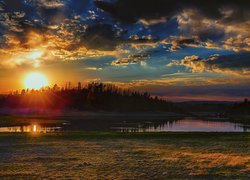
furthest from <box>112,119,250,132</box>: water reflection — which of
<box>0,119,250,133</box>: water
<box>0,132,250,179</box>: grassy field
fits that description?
<box>0,132,250,179</box>: grassy field

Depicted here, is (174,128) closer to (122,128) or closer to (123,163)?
(122,128)

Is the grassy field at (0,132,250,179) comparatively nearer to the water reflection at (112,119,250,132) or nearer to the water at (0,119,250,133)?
the water at (0,119,250,133)

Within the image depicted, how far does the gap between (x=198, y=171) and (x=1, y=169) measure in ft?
32.6

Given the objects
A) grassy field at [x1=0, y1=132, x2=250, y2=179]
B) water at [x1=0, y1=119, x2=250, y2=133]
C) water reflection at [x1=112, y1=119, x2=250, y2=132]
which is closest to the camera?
grassy field at [x1=0, y1=132, x2=250, y2=179]

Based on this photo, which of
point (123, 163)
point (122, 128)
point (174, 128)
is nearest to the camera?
point (123, 163)

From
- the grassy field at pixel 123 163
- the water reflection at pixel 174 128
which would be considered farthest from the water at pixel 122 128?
the grassy field at pixel 123 163

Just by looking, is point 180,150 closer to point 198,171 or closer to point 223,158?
point 223,158

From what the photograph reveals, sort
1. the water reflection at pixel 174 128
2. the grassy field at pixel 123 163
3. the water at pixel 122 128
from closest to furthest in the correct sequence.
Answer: the grassy field at pixel 123 163, the water at pixel 122 128, the water reflection at pixel 174 128

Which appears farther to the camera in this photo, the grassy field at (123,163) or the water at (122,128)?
the water at (122,128)

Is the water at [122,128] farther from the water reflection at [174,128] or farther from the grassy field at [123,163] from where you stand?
the grassy field at [123,163]

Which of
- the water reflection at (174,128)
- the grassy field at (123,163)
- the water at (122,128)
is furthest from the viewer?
the water reflection at (174,128)

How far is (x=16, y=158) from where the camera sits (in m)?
20.4

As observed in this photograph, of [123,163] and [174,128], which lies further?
[174,128]

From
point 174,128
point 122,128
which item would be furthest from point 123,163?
point 174,128
